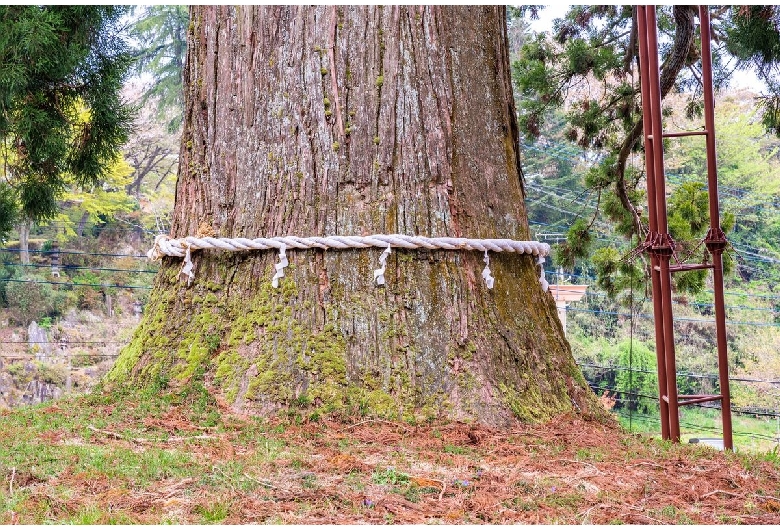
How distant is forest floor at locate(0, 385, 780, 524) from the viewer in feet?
4.81

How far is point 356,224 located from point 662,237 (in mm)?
960

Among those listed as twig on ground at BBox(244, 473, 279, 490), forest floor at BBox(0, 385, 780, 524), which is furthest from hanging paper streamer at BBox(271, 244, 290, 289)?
twig on ground at BBox(244, 473, 279, 490)

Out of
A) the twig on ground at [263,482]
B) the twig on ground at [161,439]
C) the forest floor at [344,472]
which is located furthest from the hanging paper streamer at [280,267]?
the twig on ground at [263,482]

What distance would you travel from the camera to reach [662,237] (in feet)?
8.07

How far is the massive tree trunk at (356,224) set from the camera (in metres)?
2.21

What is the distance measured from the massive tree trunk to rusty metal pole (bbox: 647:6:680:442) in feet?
0.87

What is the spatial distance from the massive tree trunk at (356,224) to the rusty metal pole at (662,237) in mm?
265

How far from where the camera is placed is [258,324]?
230cm

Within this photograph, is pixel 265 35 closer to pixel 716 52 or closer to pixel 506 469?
pixel 506 469

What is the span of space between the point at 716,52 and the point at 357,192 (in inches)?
165

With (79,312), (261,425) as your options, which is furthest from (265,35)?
(79,312)

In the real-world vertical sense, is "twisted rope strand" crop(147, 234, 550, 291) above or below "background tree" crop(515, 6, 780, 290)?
below

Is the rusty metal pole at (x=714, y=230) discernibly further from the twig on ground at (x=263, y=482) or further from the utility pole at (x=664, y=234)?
the twig on ground at (x=263, y=482)

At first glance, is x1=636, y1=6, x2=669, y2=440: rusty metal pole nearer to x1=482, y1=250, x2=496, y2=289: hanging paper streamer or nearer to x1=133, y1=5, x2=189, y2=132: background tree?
x1=482, y1=250, x2=496, y2=289: hanging paper streamer
